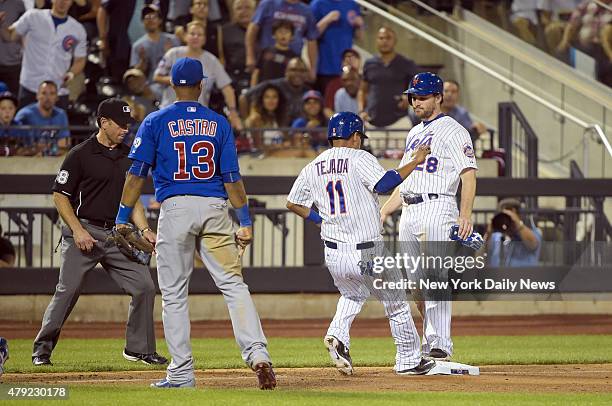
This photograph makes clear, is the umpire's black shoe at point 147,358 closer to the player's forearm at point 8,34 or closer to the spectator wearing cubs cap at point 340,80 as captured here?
the spectator wearing cubs cap at point 340,80

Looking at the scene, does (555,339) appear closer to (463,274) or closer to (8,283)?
(463,274)

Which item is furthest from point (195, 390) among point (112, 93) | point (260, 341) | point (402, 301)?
point (112, 93)

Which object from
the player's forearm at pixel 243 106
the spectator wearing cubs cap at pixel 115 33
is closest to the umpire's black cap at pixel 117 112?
the player's forearm at pixel 243 106

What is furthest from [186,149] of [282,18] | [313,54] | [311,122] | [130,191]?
[313,54]

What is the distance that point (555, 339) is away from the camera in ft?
45.5

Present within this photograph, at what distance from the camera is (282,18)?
727 inches

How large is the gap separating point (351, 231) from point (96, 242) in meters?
2.38

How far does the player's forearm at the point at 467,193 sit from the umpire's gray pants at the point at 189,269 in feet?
6.85

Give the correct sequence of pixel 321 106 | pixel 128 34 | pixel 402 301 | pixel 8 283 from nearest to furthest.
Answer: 1. pixel 402 301
2. pixel 8 283
3. pixel 321 106
4. pixel 128 34

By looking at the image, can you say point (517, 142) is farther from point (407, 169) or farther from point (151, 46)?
point (407, 169)

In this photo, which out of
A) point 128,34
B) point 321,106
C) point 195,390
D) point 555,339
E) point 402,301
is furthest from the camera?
point 128,34

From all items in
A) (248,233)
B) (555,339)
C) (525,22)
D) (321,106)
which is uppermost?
(525,22)

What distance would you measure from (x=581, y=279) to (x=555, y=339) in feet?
7.76

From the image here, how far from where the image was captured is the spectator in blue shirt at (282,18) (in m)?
18.5
